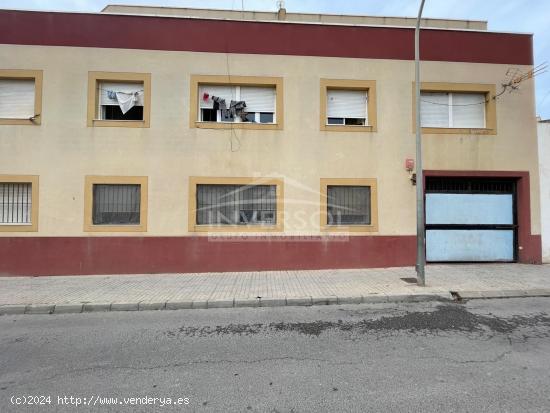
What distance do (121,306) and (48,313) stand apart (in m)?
1.30

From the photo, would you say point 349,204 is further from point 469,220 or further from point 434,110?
point 434,110

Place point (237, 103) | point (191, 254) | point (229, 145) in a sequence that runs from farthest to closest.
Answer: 1. point (237, 103)
2. point (229, 145)
3. point (191, 254)

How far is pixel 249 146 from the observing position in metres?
9.59

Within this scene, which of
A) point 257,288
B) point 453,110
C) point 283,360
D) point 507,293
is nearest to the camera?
point 283,360

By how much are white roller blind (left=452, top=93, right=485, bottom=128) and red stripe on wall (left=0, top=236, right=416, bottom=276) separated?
3.87 metres

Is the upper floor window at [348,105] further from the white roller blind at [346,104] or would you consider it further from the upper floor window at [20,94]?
the upper floor window at [20,94]

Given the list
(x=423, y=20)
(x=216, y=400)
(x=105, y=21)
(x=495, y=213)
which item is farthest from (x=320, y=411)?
(x=423, y=20)

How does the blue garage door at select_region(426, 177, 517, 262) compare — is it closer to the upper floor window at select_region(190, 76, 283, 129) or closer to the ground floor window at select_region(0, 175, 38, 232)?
the upper floor window at select_region(190, 76, 283, 129)

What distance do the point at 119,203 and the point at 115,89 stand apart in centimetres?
321

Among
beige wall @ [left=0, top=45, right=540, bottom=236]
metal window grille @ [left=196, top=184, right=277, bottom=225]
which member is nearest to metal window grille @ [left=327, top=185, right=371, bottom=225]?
beige wall @ [left=0, top=45, right=540, bottom=236]

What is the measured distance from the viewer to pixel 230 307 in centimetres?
655

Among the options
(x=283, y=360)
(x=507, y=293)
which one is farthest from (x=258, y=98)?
(x=507, y=293)

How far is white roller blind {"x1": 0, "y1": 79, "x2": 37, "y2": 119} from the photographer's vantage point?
939 cm

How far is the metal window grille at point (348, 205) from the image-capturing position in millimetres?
9805
